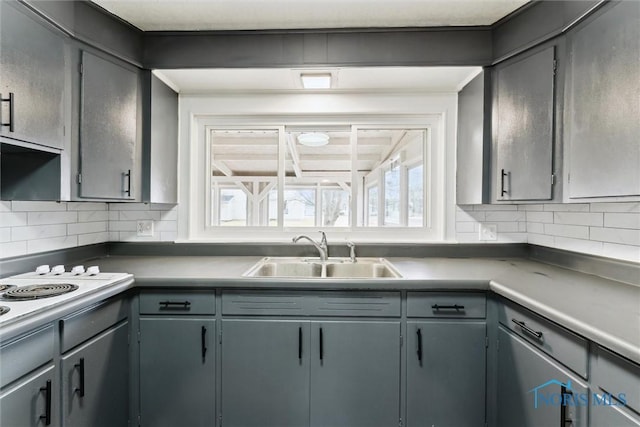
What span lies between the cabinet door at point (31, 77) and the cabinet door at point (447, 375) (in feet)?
6.52

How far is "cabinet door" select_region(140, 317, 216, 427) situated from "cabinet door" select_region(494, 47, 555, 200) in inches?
71.3

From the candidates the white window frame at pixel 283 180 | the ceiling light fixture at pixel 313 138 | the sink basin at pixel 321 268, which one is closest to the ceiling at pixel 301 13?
the white window frame at pixel 283 180

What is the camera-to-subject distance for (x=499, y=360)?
4.54 ft

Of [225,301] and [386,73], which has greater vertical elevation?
[386,73]

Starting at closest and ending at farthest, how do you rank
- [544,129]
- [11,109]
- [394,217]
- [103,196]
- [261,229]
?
1. [11,109]
2. [544,129]
3. [103,196]
4. [261,229]
5. [394,217]

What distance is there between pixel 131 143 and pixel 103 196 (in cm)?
36

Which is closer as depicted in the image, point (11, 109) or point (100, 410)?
point (11, 109)

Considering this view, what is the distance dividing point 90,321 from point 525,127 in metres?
2.32

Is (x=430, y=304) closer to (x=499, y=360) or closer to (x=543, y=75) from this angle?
(x=499, y=360)

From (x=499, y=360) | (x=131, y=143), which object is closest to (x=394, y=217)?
(x=499, y=360)

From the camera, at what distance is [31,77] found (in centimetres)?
122

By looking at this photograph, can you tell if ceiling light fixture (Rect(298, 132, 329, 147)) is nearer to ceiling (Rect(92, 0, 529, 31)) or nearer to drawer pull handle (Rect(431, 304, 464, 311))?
ceiling (Rect(92, 0, 529, 31))

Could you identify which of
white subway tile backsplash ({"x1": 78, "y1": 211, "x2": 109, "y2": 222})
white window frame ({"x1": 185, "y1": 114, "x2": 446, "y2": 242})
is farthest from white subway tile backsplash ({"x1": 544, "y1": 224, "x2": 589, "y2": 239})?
white subway tile backsplash ({"x1": 78, "y1": 211, "x2": 109, "y2": 222})

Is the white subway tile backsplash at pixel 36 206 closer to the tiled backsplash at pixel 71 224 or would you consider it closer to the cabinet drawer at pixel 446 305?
the tiled backsplash at pixel 71 224
